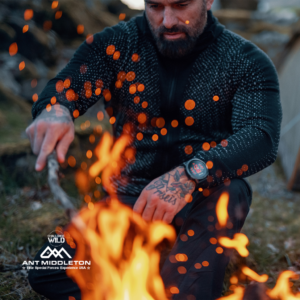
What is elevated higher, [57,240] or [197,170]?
[197,170]

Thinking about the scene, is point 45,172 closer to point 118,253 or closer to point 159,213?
point 118,253

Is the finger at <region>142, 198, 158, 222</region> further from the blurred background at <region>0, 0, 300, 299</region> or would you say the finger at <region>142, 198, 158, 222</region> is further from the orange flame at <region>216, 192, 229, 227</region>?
the blurred background at <region>0, 0, 300, 299</region>

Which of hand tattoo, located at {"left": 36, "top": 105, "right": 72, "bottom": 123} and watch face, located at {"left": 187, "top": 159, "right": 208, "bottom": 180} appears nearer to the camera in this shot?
hand tattoo, located at {"left": 36, "top": 105, "right": 72, "bottom": 123}

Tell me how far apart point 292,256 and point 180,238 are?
173 cm

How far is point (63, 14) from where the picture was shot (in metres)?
7.29

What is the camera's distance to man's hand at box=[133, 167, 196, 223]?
1.94 metres

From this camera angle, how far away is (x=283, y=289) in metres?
2.43

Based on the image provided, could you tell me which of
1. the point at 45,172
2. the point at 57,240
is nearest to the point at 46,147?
the point at 57,240

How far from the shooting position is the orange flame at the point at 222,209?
6.54 ft

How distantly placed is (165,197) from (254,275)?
147cm

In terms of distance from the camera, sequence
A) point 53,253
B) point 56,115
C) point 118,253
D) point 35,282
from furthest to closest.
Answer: point 118,253, point 53,253, point 35,282, point 56,115

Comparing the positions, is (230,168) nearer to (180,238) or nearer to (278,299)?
(180,238)

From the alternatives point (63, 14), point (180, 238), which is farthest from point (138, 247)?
point (63, 14)

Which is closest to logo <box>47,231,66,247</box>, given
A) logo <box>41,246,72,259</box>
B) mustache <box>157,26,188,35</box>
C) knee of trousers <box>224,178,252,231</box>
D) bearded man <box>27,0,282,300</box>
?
logo <box>41,246,72,259</box>
